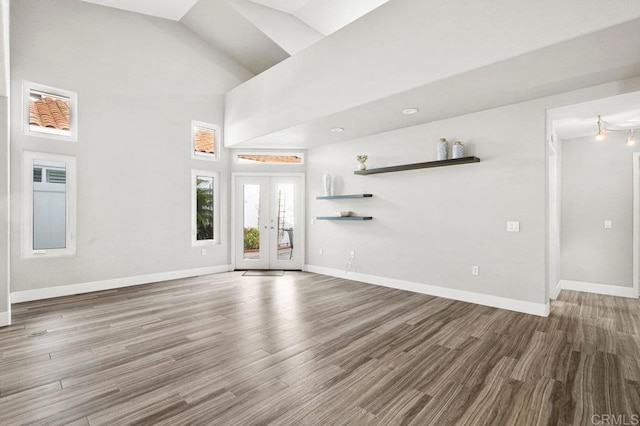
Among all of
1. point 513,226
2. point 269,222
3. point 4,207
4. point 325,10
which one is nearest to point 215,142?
point 269,222

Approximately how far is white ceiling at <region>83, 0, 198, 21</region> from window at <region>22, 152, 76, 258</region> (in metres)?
2.66

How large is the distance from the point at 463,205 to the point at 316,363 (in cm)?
310

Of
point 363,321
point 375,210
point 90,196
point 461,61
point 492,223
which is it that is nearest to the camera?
point 461,61

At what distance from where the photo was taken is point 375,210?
5629 millimetres

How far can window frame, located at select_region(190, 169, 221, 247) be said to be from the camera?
6277mm

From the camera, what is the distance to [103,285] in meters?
5.16

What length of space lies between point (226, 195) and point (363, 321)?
4295 mm

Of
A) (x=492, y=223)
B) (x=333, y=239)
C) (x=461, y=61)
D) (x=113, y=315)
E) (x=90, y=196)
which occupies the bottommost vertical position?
(x=113, y=315)

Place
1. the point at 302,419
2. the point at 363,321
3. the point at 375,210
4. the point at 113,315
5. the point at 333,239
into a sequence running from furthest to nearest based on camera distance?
the point at 333,239
the point at 375,210
the point at 113,315
the point at 363,321
the point at 302,419

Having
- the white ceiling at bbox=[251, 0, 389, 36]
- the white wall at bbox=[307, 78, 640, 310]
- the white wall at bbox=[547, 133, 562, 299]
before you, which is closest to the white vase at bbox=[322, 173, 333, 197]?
the white wall at bbox=[307, 78, 640, 310]

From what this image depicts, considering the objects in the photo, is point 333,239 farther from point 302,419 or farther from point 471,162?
point 302,419

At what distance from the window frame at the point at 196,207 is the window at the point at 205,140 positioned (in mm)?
328

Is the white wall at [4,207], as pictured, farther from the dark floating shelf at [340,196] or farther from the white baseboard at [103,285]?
the dark floating shelf at [340,196]

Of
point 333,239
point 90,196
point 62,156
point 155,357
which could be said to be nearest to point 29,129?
point 62,156
